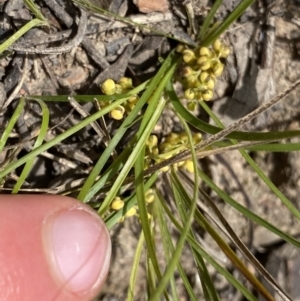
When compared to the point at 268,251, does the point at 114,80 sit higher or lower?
higher

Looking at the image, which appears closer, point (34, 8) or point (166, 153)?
point (34, 8)

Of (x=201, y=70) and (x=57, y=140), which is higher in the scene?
(x=201, y=70)

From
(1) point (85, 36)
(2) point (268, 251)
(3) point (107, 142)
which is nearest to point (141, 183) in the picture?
(3) point (107, 142)

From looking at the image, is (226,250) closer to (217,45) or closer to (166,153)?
(166,153)

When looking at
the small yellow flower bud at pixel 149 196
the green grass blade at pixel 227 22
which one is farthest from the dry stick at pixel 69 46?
the small yellow flower bud at pixel 149 196

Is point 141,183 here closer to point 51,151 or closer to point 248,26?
point 51,151

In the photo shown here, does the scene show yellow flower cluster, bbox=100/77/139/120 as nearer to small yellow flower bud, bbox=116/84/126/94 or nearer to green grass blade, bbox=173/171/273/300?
small yellow flower bud, bbox=116/84/126/94

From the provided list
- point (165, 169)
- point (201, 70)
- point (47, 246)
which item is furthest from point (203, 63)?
point (47, 246)
